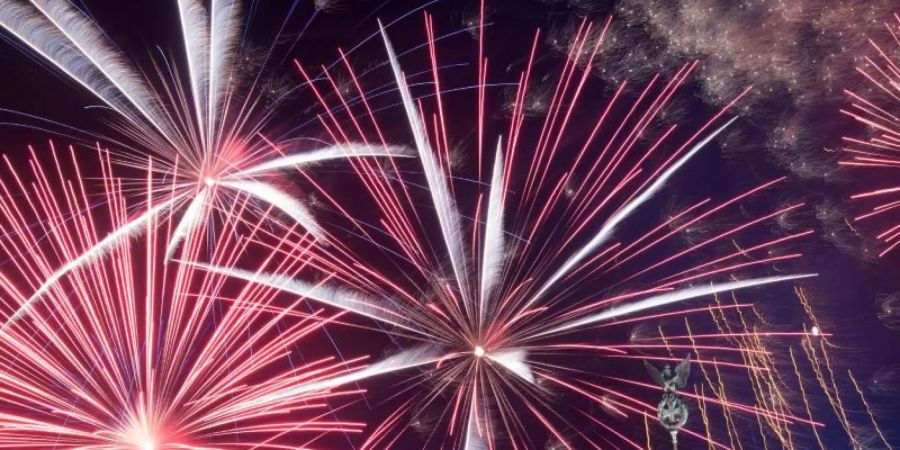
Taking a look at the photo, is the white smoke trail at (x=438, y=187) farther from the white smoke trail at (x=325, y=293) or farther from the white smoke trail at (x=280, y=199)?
the white smoke trail at (x=280, y=199)

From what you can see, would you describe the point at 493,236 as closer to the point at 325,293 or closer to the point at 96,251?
the point at 325,293

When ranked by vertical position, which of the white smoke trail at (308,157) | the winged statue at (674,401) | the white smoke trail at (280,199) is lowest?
the winged statue at (674,401)

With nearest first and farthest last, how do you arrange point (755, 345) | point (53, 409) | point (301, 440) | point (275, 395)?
point (53, 409) → point (275, 395) → point (755, 345) → point (301, 440)

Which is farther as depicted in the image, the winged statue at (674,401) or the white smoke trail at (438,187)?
the winged statue at (674,401)

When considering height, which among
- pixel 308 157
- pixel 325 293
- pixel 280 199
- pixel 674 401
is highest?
pixel 308 157

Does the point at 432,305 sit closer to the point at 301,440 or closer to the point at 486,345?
the point at 486,345

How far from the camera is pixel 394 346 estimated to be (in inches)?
484

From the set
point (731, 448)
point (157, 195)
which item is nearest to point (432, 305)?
point (157, 195)

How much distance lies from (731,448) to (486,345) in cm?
539

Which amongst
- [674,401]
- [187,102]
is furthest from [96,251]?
[674,401]

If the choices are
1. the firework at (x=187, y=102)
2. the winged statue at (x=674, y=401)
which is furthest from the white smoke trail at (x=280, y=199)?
the winged statue at (x=674, y=401)

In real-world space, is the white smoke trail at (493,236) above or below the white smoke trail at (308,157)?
below

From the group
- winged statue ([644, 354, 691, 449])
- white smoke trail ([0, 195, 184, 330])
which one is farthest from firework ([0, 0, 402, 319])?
winged statue ([644, 354, 691, 449])

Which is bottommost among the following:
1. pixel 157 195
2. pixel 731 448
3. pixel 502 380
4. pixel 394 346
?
pixel 731 448
